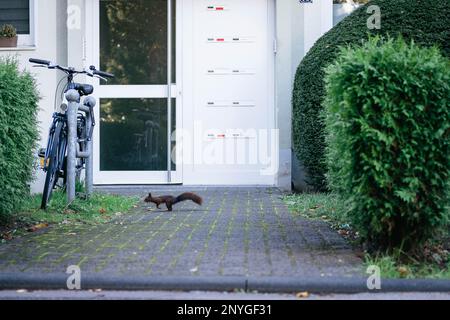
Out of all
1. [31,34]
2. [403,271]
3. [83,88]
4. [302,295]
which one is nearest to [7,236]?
[83,88]

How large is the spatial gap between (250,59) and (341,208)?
489 centimetres

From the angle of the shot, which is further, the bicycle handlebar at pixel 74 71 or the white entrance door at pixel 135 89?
the white entrance door at pixel 135 89

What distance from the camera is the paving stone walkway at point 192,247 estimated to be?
5359 mm

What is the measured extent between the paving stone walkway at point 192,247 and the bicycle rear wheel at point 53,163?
0.82 meters

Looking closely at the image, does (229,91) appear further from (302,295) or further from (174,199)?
(302,295)

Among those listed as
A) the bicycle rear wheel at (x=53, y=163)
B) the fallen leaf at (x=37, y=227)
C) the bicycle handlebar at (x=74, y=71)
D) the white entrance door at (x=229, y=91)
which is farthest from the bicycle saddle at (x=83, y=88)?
the white entrance door at (x=229, y=91)

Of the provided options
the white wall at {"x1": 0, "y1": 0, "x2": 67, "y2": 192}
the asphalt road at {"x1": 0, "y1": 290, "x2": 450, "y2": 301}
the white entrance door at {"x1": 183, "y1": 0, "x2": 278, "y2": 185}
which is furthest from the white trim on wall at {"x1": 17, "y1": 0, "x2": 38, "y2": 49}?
the asphalt road at {"x1": 0, "y1": 290, "x2": 450, "y2": 301}

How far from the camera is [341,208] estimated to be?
6574mm

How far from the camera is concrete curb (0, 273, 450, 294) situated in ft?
16.2

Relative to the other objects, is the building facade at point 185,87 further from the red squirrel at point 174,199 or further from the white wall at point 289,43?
the red squirrel at point 174,199

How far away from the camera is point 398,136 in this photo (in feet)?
17.6
